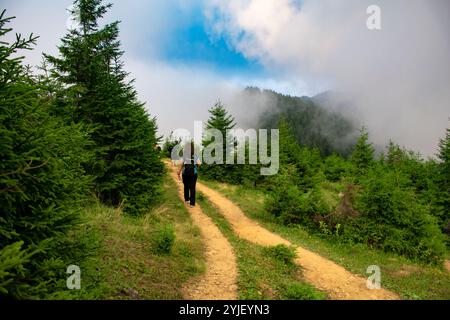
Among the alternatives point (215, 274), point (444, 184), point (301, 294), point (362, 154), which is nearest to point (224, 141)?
point (444, 184)

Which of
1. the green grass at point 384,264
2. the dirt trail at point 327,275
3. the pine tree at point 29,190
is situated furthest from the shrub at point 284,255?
the pine tree at point 29,190

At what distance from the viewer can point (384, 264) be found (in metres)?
11.9

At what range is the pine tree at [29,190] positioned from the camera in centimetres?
419

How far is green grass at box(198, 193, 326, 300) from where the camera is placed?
23.7ft

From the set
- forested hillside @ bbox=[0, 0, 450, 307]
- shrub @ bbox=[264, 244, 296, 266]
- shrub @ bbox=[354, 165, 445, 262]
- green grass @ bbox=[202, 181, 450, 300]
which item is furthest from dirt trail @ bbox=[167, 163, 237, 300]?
shrub @ bbox=[354, 165, 445, 262]

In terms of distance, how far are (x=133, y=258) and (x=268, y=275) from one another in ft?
12.8

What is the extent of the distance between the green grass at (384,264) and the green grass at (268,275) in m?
2.60

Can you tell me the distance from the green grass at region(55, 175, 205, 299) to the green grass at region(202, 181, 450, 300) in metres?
5.48

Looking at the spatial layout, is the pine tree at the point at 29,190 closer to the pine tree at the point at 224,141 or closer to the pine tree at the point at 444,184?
the pine tree at the point at 224,141

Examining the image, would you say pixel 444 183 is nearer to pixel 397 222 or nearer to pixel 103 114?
pixel 397 222
